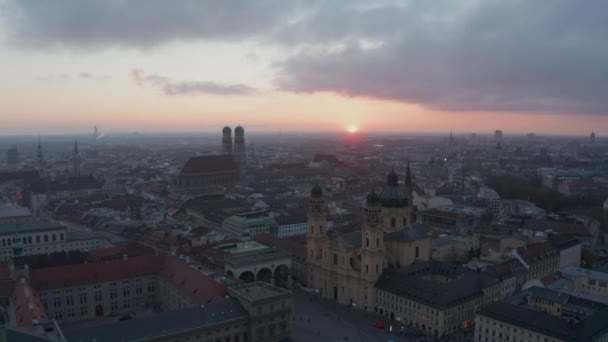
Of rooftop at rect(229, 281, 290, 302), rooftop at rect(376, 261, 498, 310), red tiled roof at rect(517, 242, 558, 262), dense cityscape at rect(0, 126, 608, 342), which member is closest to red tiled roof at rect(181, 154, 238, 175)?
dense cityscape at rect(0, 126, 608, 342)

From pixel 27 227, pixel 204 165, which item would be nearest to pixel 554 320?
pixel 27 227

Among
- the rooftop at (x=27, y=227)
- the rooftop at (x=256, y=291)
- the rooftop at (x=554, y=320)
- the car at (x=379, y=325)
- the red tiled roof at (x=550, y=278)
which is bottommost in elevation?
the car at (x=379, y=325)

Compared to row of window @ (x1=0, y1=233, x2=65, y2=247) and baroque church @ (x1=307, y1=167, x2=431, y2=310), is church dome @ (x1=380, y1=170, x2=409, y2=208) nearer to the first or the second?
baroque church @ (x1=307, y1=167, x2=431, y2=310)

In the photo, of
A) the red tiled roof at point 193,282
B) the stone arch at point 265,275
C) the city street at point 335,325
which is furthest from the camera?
the stone arch at point 265,275

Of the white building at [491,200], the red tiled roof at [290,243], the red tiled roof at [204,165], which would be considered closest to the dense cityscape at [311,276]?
the red tiled roof at [290,243]

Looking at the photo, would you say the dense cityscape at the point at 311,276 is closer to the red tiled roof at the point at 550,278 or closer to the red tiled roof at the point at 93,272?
the red tiled roof at the point at 93,272

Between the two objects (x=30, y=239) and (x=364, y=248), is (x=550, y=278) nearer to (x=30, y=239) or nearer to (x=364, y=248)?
(x=364, y=248)

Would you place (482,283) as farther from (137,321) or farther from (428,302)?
(137,321)
